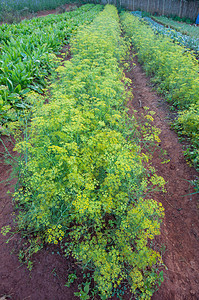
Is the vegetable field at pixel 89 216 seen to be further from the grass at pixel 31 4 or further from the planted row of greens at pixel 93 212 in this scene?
A: the grass at pixel 31 4

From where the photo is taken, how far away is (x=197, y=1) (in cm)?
2317

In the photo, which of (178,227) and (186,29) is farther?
(186,29)

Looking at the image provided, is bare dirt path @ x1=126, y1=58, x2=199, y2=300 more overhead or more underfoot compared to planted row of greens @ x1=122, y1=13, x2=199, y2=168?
more underfoot

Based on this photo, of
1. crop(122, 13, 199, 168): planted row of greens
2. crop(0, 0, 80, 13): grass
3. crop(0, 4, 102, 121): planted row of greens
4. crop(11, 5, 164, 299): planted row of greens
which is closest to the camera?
crop(11, 5, 164, 299): planted row of greens

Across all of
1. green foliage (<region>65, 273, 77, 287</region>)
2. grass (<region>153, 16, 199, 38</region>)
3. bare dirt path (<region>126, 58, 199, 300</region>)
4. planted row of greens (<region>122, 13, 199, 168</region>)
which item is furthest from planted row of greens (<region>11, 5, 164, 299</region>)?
grass (<region>153, 16, 199, 38</region>)

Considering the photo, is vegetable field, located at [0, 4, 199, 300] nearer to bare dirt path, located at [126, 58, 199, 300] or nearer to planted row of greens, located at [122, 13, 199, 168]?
bare dirt path, located at [126, 58, 199, 300]

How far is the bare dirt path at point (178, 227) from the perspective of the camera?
7.92 ft

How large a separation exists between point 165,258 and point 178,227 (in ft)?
2.49

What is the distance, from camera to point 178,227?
3.20 metres

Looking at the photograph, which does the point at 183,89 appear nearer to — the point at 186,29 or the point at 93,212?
the point at 93,212

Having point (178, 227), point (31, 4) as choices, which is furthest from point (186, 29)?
point (31, 4)

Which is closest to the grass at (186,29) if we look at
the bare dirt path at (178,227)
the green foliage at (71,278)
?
the bare dirt path at (178,227)

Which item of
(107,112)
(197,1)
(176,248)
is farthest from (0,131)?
(197,1)

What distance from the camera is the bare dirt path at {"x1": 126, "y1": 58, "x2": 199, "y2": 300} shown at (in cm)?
241
